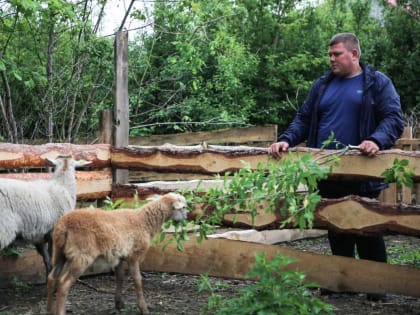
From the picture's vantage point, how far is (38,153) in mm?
6176

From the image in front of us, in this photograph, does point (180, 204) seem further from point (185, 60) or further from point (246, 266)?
point (185, 60)

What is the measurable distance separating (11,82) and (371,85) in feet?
18.4

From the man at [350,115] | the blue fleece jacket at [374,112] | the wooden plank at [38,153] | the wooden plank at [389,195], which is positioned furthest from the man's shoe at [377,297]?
the wooden plank at [389,195]

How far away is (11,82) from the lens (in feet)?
30.2

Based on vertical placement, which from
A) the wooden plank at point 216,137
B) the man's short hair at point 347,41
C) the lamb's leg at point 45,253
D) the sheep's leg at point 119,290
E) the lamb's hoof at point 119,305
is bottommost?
the lamb's hoof at point 119,305

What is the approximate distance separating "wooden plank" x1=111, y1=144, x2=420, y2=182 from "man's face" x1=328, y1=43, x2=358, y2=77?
2.69 ft

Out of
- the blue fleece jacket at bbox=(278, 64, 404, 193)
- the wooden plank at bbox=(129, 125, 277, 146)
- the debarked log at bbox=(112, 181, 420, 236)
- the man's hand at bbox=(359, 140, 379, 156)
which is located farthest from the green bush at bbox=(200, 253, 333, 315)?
the wooden plank at bbox=(129, 125, 277, 146)

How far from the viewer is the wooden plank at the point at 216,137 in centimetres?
1008

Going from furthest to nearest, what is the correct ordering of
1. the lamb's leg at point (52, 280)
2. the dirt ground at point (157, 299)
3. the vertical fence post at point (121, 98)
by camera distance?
the vertical fence post at point (121, 98)
the dirt ground at point (157, 299)
the lamb's leg at point (52, 280)

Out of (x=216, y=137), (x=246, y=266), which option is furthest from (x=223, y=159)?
(x=216, y=137)

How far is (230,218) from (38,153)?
1.92 m

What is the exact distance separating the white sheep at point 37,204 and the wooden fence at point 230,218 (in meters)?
0.52

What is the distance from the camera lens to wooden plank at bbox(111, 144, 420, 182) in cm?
512

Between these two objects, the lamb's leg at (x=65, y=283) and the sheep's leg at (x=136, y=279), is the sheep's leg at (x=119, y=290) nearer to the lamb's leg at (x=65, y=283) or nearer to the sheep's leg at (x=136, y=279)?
the sheep's leg at (x=136, y=279)
